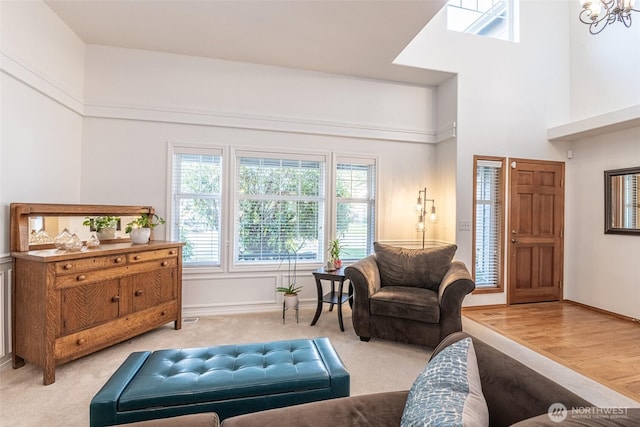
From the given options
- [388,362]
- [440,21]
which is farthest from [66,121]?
[440,21]

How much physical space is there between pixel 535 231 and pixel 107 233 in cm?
562

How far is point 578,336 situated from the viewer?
324 centimetres

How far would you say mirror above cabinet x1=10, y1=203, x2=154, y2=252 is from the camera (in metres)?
2.51

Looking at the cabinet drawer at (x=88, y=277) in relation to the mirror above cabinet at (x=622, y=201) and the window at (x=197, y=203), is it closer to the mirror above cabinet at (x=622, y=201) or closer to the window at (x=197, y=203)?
the window at (x=197, y=203)

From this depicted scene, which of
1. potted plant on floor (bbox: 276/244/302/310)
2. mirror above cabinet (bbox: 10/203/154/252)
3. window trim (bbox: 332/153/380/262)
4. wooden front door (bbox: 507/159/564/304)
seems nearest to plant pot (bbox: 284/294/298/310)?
potted plant on floor (bbox: 276/244/302/310)

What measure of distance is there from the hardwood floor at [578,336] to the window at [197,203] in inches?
138

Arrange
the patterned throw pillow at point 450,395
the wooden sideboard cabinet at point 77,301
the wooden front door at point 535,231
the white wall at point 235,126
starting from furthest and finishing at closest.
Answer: the wooden front door at point 535,231
the white wall at point 235,126
the wooden sideboard cabinet at point 77,301
the patterned throw pillow at point 450,395

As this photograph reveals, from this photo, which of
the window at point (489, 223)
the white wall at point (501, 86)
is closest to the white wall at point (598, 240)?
the white wall at point (501, 86)

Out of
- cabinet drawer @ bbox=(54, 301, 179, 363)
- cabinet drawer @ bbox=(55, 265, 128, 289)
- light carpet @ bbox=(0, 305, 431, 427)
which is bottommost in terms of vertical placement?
light carpet @ bbox=(0, 305, 431, 427)

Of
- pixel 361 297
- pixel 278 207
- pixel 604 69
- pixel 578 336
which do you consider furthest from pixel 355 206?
pixel 604 69

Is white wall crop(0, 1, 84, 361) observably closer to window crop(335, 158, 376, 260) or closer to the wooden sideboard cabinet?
the wooden sideboard cabinet

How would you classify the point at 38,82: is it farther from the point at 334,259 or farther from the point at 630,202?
the point at 630,202

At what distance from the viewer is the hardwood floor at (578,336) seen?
250 centimetres

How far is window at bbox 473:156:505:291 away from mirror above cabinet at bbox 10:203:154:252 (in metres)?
4.36
